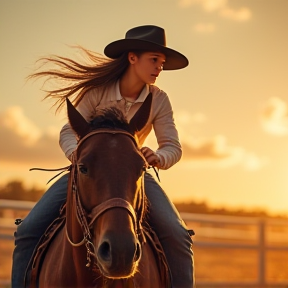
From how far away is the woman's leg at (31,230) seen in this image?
5.38 metres

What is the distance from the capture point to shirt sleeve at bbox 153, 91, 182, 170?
537cm

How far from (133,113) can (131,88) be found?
0.58ft

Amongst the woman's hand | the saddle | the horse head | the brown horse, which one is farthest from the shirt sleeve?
the horse head

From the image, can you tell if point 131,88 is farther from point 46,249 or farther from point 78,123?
point 46,249

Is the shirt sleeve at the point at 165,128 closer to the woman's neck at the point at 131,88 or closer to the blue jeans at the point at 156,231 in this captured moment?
the woman's neck at the point at 131,88

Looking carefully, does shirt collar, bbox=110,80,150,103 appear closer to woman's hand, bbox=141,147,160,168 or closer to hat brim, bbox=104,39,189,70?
hat brim, bbox=104,39,189,70

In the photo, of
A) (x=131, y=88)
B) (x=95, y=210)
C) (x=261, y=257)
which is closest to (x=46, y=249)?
(x=95, y=210)

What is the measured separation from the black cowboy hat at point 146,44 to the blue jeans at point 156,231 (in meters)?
0.93

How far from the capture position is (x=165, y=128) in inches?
215

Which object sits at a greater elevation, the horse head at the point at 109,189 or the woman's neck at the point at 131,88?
the woman's neck at the point at 131,88

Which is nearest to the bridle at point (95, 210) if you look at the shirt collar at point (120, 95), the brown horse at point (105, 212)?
the brown horse at point (105, 212)

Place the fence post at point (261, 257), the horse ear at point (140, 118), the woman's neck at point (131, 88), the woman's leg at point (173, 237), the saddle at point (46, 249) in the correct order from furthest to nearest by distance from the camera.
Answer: the fence post at point (261, 257), the woman's neck at point (131, 88), the woman's leg at point (173, 237), the saddle at point (46, 249), the horse ear at point (140, 118)

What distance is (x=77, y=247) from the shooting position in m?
4.63

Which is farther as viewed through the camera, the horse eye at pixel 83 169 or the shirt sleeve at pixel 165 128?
the shirt sleeve at pixel 165 128
